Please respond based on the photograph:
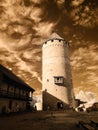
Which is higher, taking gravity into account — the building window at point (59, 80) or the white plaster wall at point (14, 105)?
the building window at point (59, 80)

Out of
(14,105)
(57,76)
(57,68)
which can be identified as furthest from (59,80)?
(14,105)

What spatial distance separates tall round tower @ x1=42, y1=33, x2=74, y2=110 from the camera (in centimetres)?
3759

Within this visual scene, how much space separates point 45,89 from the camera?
39.3 meters

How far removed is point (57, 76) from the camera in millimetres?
37906

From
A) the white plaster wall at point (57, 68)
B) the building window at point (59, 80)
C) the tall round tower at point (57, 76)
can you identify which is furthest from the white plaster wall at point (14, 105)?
the building window at point (59, 80)

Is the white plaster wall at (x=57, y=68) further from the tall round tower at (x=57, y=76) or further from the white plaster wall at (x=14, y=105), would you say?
the white plaster wall at (x=14, y=105)

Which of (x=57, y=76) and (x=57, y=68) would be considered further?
(x=57, y=68)

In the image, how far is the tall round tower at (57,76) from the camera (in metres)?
37.6

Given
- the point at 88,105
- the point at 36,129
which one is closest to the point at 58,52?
the point at 88,105

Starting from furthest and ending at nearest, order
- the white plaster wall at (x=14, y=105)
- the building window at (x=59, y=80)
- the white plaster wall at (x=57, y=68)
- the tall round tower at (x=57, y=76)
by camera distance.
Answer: the white plaster wall at (x=57, y=68) → the tall round tower at (x=57, y=76) → the building window at (x=59, y=80) → the white plaster wall at (x=14, y=105)

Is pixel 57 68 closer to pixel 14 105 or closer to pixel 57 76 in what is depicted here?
pixel 57 76

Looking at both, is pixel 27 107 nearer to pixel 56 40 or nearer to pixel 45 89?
pixel 45 89

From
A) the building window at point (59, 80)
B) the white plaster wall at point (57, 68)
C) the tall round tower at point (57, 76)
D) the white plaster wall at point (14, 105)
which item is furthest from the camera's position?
the white plaster wall at point (57, 68)

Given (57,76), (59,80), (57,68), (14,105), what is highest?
(57,68)
